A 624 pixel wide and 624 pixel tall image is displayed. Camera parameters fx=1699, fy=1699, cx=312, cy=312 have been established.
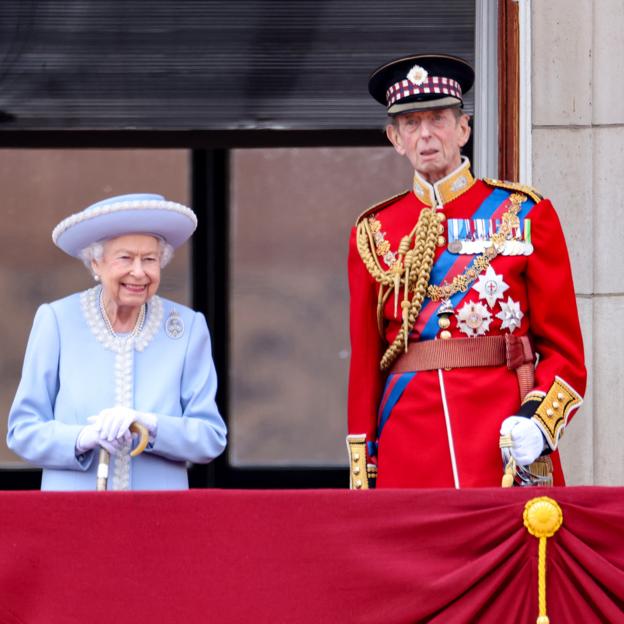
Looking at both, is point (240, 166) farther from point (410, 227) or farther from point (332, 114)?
point (410, 227)

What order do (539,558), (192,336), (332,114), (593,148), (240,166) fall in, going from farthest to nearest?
(240,166) → (332,114) → (593,148) → (192,336) → (539,558)

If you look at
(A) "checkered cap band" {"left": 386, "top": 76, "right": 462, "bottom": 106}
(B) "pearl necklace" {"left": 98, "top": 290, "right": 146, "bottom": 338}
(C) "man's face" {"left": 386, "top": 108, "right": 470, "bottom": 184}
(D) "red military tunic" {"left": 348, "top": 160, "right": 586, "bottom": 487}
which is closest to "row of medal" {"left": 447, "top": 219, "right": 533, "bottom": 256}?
(D) "red military tunic" {"left": 348, "top": 160, "right": 586, "bottom": 487}

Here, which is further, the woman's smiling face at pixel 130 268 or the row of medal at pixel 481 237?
the row of medal at pixel 481 237

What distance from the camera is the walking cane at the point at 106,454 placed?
3.77m

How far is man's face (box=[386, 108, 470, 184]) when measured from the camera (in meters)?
4.09

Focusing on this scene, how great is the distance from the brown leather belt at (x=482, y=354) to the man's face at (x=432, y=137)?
0.43m

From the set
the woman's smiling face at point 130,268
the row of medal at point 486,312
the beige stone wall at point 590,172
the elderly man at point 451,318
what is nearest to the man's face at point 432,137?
the elderly man at point 451,318

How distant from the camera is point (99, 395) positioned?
155 inches

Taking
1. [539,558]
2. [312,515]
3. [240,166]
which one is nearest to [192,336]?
[312,515]

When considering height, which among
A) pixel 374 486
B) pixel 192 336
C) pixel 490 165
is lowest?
pixel 374 486

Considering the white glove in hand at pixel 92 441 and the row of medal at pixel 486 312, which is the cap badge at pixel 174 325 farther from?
the row of medal at pixel 486 312

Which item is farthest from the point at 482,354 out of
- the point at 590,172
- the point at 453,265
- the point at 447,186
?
the point at 590,172

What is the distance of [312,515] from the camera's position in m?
3.43

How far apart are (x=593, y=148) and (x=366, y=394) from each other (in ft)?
5.63
